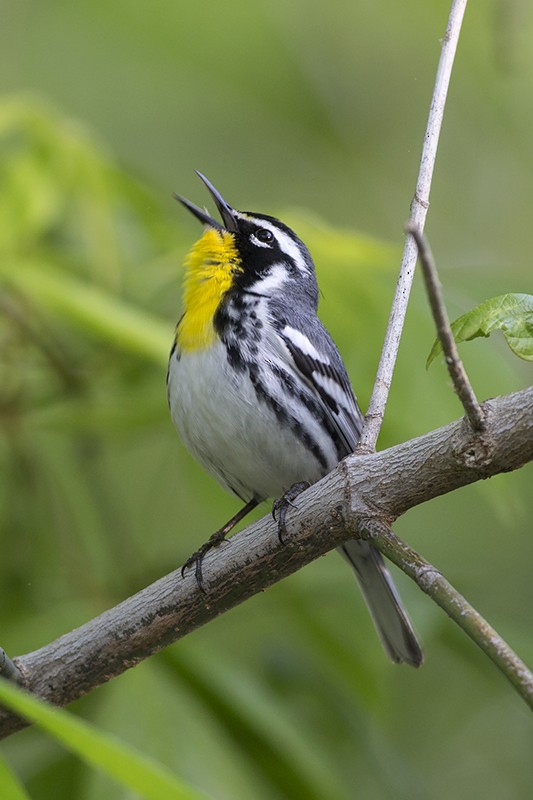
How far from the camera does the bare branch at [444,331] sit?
1.28m

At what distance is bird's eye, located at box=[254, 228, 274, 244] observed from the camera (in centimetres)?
330

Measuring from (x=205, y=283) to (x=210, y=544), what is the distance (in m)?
0.82

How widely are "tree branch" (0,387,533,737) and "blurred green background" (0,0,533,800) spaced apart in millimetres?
439

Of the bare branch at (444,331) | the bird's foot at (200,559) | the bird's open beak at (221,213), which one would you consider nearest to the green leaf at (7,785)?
the bare branch at (444,331)

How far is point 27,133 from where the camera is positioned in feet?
9.64

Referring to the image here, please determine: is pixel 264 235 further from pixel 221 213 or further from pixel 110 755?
pixel 110 755

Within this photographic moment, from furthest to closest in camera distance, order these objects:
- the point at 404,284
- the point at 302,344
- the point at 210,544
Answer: the point at 302,344 → the point at 210,544 → the point at 404,284

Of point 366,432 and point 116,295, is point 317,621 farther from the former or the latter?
point 366,432

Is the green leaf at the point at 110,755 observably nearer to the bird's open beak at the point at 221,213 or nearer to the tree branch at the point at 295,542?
the tree branch at the point at 295,542

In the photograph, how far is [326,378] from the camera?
2.92 metres

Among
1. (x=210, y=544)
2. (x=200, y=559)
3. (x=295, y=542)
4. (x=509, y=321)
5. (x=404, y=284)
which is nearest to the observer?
(x=509, y=321)

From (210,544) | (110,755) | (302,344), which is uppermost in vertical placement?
(302,344)

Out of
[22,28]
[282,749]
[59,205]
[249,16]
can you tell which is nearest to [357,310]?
[59,205]

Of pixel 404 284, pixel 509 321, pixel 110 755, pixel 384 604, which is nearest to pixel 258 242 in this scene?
pixel 384 604
